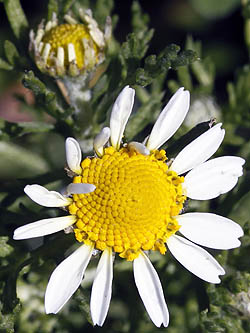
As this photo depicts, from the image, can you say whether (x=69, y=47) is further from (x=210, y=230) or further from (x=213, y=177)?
(x=210, y=230)

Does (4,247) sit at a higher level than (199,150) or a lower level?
lower

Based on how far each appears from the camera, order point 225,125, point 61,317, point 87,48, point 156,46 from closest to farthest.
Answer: point 87,48, point 61,317, point 225,125, point 156,46

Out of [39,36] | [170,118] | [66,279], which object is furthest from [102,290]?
[39,36]


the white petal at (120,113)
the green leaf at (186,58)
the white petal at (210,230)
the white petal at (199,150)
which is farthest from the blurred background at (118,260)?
the white petal at (210,230)

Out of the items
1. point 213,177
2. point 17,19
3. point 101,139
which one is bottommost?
point 213,177

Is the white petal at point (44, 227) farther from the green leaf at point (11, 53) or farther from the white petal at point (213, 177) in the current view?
the green leaf at point (11, 53)

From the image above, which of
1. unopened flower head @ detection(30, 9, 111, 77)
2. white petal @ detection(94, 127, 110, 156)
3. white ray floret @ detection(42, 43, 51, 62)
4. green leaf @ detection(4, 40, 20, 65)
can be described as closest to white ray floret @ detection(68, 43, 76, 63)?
unopened flower head @ detection(30, 9, 111, 77)

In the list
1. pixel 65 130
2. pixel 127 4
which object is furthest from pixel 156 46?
pixel 65 130

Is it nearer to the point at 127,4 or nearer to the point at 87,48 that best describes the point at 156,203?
the point at 87,48
